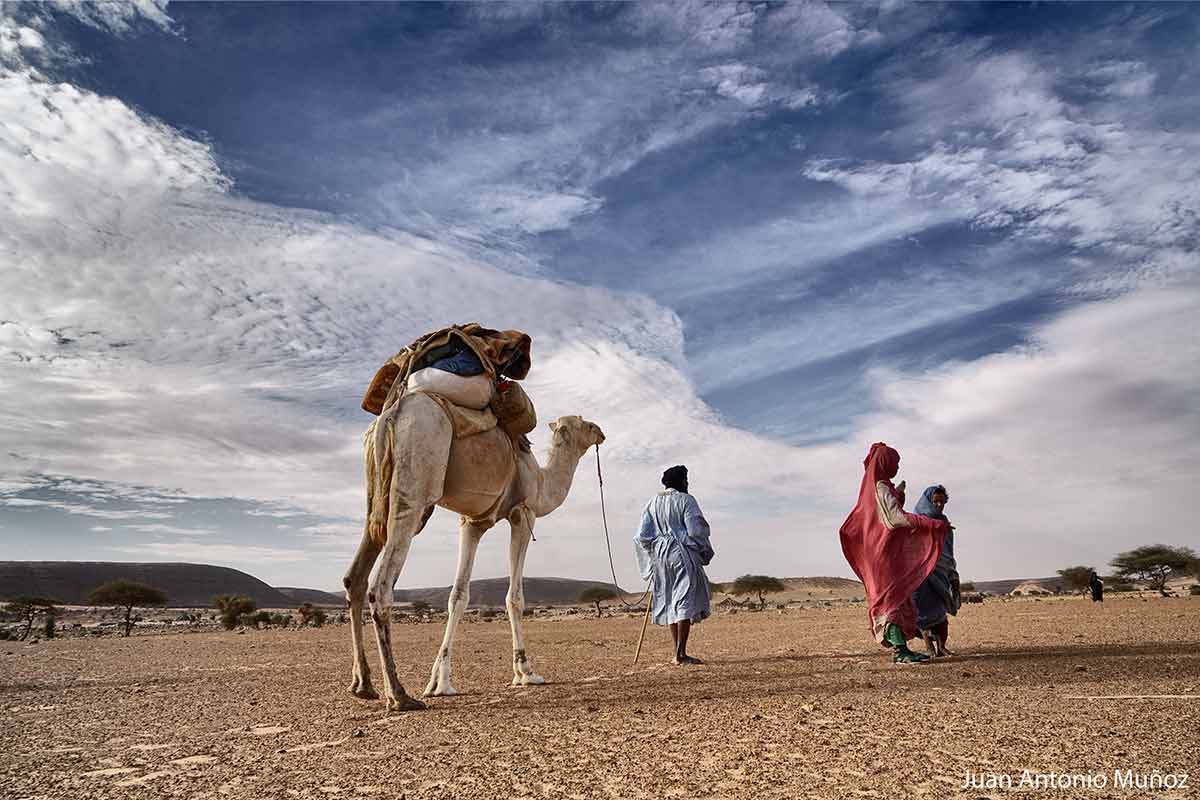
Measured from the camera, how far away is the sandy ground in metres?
4.30

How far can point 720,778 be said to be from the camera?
4.25 metres

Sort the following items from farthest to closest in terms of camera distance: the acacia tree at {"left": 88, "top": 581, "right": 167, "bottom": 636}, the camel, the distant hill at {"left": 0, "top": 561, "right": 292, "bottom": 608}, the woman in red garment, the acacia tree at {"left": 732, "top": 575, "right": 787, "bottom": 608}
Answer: the distant hill at {"left": 0, "top": 561, "right": 292, "bottom": 608} → the acacia tree at {"left": 732, "top": 575, "right": 787, "bottom": 608} → the acacia tree at {"left": 88, "top": 581, "right": 167, "bottom": 636} → the woman in red garment → the camel

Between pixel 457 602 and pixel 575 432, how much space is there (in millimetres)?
2836

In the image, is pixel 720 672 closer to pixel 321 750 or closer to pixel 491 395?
pixel 491 395

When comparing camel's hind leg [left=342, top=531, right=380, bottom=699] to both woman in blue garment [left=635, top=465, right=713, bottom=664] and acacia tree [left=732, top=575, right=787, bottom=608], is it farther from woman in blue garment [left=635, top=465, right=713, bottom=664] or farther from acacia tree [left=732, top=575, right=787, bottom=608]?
acacia tree [left=732, top=575, right=787, bottom=608]

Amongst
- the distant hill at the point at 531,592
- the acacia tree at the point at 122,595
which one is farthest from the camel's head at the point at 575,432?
the distant hill at the point at 531,592

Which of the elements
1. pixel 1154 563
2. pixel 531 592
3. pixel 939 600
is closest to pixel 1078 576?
pixel 1154 563

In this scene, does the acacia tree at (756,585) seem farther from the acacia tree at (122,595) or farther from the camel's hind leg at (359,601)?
the camel's hind leg at (359,601)

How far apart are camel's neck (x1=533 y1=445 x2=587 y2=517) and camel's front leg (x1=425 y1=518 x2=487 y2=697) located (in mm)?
879

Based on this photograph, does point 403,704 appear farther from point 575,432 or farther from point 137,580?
point 137,580

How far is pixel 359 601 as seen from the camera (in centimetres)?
779

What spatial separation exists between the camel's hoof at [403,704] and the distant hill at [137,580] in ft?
336

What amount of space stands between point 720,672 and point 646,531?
2.66 m

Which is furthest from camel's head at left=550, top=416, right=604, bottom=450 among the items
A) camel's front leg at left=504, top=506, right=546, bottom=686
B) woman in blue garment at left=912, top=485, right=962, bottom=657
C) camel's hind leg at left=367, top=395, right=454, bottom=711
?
woman in blue garment at left=912, top=485, right=962, bottom=657
